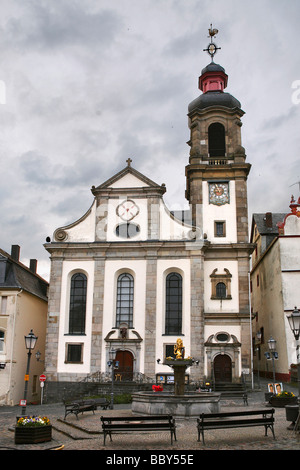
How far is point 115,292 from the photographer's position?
39562mm

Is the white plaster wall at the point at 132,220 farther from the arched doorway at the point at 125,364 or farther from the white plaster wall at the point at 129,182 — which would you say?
the arched doorway at the point at 125,364

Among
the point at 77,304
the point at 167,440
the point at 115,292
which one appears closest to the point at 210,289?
the point at 115,292

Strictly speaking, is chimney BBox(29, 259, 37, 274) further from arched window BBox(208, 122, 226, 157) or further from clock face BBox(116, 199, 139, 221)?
arched window BBox(208, 122, 226, 157)

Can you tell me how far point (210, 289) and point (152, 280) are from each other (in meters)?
4.66

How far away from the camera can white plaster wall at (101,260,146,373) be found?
38250 mm

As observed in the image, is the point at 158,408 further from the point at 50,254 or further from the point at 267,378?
the point at 267,378

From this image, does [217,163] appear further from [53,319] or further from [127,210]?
[53,319]

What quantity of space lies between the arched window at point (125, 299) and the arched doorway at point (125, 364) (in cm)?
218

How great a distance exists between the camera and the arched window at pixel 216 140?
44312 mm

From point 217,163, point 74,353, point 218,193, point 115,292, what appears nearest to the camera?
point 74,353

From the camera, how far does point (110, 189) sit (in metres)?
41.4

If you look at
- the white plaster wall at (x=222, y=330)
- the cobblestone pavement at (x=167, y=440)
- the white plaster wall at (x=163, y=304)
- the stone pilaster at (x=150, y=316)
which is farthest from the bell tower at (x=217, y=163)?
the cobblestone pavement at (x=167, y=440)

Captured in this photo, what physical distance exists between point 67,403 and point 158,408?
4.41m

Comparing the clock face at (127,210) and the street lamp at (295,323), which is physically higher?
the clock face at (127,210)
